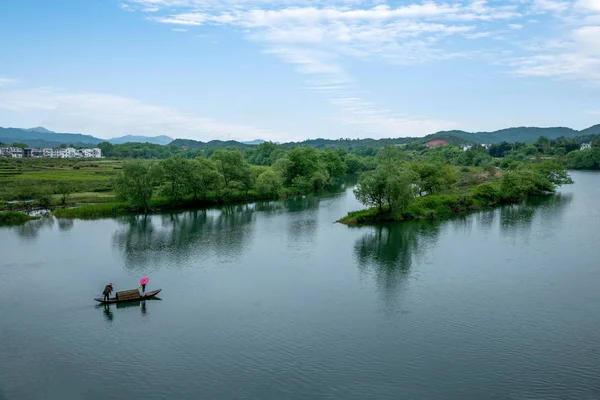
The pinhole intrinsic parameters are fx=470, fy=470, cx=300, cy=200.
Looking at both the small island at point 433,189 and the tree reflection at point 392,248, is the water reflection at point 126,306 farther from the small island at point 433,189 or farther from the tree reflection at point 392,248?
the small island at point 433,189

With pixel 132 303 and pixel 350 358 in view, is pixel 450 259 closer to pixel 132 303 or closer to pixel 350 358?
pixel 350 358

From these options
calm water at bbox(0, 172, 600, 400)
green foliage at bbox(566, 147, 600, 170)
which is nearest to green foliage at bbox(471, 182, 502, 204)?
calm water at bbox(0, 172, 600, 400)

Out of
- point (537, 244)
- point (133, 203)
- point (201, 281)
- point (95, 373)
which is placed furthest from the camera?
point (133, 203)

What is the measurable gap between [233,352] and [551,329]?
47.4 feet

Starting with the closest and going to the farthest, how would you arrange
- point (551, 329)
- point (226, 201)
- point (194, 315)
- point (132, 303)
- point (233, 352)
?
point (233, 352) < point (551, 329) < point (194, 315) < point (132, 303) < point (226, 201)

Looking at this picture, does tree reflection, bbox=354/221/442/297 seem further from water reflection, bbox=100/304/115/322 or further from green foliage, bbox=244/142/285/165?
green foliage, bbox=244/142/285/165

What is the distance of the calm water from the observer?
17.5 meters

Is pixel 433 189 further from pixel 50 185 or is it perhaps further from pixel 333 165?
pixel 50 185

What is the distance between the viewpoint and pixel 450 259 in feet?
108

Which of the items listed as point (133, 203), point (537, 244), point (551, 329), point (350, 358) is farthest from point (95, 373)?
point (133, 203)

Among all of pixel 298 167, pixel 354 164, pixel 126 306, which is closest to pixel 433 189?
pixel 298 167

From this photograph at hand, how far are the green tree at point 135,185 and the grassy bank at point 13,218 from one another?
9525mm

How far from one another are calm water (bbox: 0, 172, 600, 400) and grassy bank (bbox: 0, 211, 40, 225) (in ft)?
20.0

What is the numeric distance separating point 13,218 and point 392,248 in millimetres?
38451
